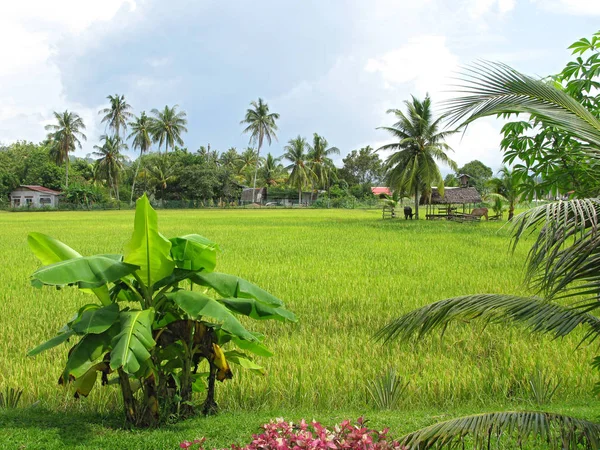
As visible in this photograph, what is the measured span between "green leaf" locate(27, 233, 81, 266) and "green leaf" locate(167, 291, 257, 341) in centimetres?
86

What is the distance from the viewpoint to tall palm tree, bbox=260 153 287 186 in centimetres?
6353

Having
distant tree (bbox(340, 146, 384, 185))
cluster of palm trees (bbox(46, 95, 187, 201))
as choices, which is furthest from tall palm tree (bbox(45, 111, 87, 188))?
distant tree (bbox(340, 146, 384, 185))

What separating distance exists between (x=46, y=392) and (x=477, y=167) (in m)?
82.5

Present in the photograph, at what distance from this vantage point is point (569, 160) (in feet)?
10.3

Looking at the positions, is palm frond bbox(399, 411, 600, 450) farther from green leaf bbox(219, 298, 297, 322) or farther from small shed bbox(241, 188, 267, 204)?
small shed bbox(241, 188, 267, 204)

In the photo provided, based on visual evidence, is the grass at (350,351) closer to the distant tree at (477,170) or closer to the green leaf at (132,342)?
the green leaf at (132,342)

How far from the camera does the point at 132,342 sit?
8.83ft

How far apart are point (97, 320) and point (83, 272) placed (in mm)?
275

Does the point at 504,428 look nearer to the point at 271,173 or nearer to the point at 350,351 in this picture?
the point at 350,351

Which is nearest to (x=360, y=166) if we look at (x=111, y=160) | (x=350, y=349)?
(x=111, y=160)

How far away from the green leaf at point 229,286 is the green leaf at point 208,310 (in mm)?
164

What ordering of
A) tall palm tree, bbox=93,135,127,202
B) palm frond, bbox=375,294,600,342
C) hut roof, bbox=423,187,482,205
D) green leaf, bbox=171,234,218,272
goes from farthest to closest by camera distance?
tall palm tree, bbox=93,135,127,202
hut roof, bbox=423,187,482,205
green leaf, bbox=171,234,218,272
palm frond, bbox=375,294,600,342

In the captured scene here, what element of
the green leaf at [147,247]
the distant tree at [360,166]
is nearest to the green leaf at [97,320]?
the green leaf at [147,247]

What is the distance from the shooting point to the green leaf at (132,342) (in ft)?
8.46
